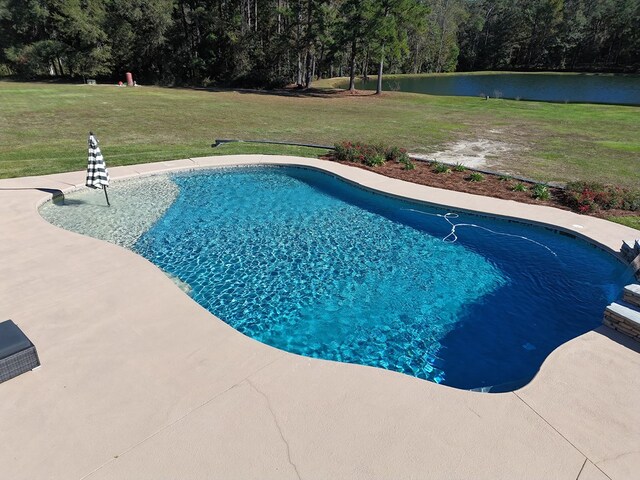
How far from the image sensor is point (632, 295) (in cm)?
633

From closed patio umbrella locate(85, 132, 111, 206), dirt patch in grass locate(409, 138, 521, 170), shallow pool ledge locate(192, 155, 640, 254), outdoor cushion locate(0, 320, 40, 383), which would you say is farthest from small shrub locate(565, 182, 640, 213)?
closed patio umbrella locate(85, 132, 111, 206)

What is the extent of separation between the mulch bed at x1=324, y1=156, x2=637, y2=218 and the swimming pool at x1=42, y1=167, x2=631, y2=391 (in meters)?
1.80

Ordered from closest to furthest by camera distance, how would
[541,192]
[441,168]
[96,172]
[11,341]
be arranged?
[11,341], [96,172], [541,192], [441,168]

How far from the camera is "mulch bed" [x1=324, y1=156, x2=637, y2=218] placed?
11.3 meters

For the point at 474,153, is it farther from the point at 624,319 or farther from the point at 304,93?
the point at 304,93

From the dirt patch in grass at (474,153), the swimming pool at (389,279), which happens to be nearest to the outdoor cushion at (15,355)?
the swimming pool at (389,279)

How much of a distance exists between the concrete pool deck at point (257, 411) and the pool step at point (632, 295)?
3.20ft

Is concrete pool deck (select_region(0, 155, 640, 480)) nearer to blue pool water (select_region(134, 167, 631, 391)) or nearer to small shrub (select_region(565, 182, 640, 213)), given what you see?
blue pool water (select_region(134, 167, 631, 391))

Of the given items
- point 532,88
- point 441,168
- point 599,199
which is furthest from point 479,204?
point 532,88

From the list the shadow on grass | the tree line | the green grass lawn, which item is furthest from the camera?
the shadow on grass

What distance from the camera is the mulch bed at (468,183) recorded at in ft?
37.2

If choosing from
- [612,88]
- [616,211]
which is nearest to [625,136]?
[616,211]

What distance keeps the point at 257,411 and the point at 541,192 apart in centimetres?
1049

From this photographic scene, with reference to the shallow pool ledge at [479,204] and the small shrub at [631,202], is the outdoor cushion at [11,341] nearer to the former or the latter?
the shallow pool ledge at [479,204]
